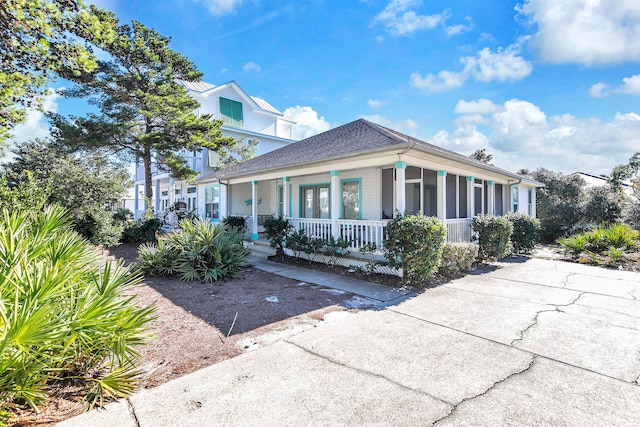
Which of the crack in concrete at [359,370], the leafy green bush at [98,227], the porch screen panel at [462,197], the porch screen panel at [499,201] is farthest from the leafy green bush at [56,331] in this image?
the porch screen panel at [499,201]

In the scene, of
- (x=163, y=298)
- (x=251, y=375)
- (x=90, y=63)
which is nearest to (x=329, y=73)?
(x=90, y=63)

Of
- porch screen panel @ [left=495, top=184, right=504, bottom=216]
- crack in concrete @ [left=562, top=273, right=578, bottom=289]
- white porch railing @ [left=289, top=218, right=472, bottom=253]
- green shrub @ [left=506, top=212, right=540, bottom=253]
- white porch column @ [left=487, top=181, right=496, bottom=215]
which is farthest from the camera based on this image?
porch screen panel @ [left=495, top=184, right=504, bottom=216]

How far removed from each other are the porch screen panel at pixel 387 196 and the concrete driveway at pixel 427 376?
220 inches

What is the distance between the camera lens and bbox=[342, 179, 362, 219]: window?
434 inches

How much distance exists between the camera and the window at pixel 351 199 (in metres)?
11.0

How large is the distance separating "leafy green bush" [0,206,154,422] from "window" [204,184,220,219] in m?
13.3

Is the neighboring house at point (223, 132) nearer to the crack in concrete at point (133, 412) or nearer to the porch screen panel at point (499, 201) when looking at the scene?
the crack in concrete at point (133, 412)

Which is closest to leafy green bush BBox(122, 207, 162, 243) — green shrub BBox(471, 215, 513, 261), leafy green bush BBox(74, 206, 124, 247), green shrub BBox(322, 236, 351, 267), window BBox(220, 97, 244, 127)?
leafy green bush BBox(74, 206, 124, 247)

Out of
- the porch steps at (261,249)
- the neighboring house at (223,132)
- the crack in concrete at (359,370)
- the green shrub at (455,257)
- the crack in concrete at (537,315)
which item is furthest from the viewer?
the neighboring house at (223,132)

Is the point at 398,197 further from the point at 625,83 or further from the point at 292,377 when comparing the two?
the point at 625,83

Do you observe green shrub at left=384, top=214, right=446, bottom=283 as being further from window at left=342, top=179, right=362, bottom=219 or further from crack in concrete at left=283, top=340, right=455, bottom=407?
window at left=342, top=179, right=362, bottom=219

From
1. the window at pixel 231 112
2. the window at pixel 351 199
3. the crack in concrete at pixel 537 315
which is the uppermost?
the window at pixel 231 112

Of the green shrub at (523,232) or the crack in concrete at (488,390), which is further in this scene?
the green shrub at (523,232)

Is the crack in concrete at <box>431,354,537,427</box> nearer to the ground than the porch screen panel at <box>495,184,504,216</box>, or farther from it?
nearer to the ground
